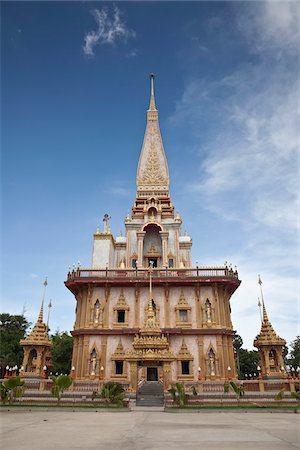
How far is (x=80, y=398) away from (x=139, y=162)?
Result: 33.1 m

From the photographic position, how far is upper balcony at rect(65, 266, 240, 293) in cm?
3161

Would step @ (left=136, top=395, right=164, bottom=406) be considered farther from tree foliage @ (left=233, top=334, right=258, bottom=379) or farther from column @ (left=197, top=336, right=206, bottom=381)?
tree foliage @ (left=233, top=334, right=258, bottom=379)

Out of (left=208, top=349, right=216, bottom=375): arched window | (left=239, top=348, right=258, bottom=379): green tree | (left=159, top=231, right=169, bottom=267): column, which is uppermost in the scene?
(left=159, top=231, right=169, bottom=267): column

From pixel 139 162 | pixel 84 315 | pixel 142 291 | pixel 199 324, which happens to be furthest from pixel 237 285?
pixel 139 162

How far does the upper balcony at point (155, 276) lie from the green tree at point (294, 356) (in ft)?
129

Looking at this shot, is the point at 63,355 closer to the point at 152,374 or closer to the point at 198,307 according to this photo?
the point at 152,374

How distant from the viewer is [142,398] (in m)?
22.9

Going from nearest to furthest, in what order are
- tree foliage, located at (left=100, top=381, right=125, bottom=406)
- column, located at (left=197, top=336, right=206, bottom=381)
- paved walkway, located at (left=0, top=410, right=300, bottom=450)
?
paved walkway, located at (left=0, top=410, right=300, bottom=450)
tree foliage, located at (left=100, top=381, right=125, bottom=406)
column, located at (left=197, top=336, right=206, bottom=381)

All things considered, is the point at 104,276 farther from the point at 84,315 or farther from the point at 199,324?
the point at 199,324

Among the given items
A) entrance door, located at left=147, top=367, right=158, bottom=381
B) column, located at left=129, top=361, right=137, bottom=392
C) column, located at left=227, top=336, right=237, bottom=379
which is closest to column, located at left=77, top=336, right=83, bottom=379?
entrance door, located at left=147, top=367, right=158, bottom=381

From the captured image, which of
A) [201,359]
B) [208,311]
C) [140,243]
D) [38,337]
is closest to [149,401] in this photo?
[201,359]

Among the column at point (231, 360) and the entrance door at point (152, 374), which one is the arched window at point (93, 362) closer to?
the entrance door at point (152, 374)

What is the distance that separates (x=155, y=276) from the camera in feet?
105

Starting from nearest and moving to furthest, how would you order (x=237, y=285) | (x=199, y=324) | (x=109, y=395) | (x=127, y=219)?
(x=109, y=395) < (x=199, y=324) < (x=237, y=285) < (x=127, y=219)
